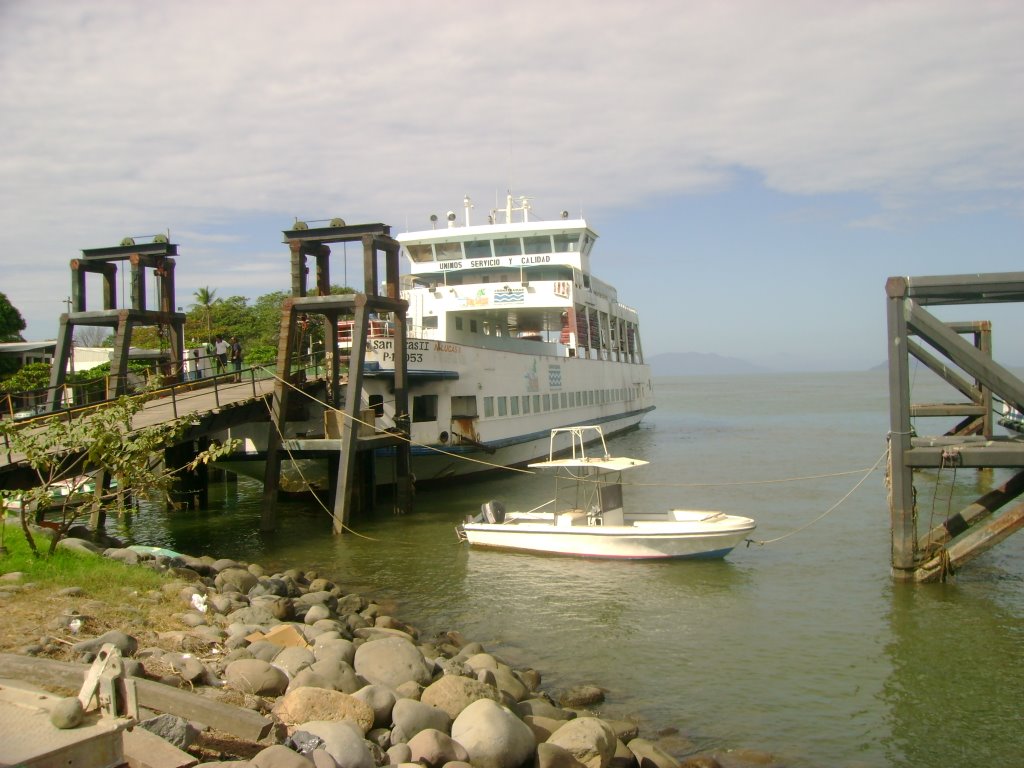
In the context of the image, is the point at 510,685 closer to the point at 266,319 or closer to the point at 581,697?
the point at 581,697

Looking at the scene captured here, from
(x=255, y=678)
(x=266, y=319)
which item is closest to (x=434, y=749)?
(x=255, y=678)

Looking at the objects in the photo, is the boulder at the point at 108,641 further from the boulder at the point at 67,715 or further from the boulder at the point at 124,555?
the boulder at the point at 124,555

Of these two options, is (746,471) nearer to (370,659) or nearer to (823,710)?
(823,710)

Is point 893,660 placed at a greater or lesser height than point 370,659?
lesser

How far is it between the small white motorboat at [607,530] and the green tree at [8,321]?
4263 centimetres

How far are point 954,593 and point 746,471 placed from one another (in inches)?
776

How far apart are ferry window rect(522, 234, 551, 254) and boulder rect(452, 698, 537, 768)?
32420 mm

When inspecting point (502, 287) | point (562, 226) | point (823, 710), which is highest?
point (562, 226)

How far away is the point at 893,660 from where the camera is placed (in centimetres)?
1180

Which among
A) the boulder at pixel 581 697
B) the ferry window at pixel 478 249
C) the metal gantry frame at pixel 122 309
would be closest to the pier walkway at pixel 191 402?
the metal gantry frame at pixel 122 309

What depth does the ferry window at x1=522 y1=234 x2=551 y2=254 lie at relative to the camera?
128 ft

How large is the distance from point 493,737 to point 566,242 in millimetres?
33400

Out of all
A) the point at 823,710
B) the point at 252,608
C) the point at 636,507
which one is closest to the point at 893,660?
the point at 823,710

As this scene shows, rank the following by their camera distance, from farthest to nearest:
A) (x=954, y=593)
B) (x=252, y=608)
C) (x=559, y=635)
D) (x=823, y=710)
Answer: (x=954, y=593) < (x=559, y=635) < (x=252, y=608) < (x=823, y=710)
